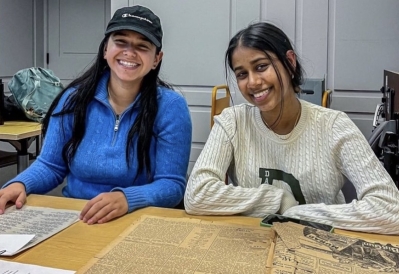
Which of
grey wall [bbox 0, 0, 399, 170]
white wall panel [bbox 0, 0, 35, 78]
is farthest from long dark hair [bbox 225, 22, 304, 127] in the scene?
white wall panel [bbox 0, 0, 35, 78]

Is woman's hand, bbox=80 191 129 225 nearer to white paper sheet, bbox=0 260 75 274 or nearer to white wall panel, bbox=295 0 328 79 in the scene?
white paper sheet, bbox=0 260 75 274

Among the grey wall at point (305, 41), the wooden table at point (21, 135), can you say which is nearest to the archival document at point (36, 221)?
the wooden table at point (21, 135)

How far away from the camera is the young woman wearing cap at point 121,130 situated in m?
1.23

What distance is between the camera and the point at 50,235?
848mm

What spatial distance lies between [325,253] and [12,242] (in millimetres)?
596

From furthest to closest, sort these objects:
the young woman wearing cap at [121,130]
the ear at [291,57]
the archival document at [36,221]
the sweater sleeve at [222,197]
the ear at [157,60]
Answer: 1. the ear at [157,60]
2. the young woman wearing cap at [121,130]
3. the ear at [291,57]
4. the sweater sleeve at [222,197]
5. the archival document at [36,221]

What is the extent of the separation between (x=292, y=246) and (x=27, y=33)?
13.4 ft

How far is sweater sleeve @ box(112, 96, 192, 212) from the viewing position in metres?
1.19

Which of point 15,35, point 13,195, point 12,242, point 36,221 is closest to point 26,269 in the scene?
point 12,242

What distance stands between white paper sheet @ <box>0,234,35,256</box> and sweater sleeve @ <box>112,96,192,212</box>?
0.39 m

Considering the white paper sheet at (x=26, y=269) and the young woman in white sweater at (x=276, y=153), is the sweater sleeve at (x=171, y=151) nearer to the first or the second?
the young woman in white sweater at (x=276, y=153)

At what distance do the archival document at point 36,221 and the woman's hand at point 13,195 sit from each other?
0.05 ft

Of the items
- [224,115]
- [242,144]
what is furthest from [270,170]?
[224,115]

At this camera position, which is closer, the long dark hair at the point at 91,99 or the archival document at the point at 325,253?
the archival document at the point at 325,253
